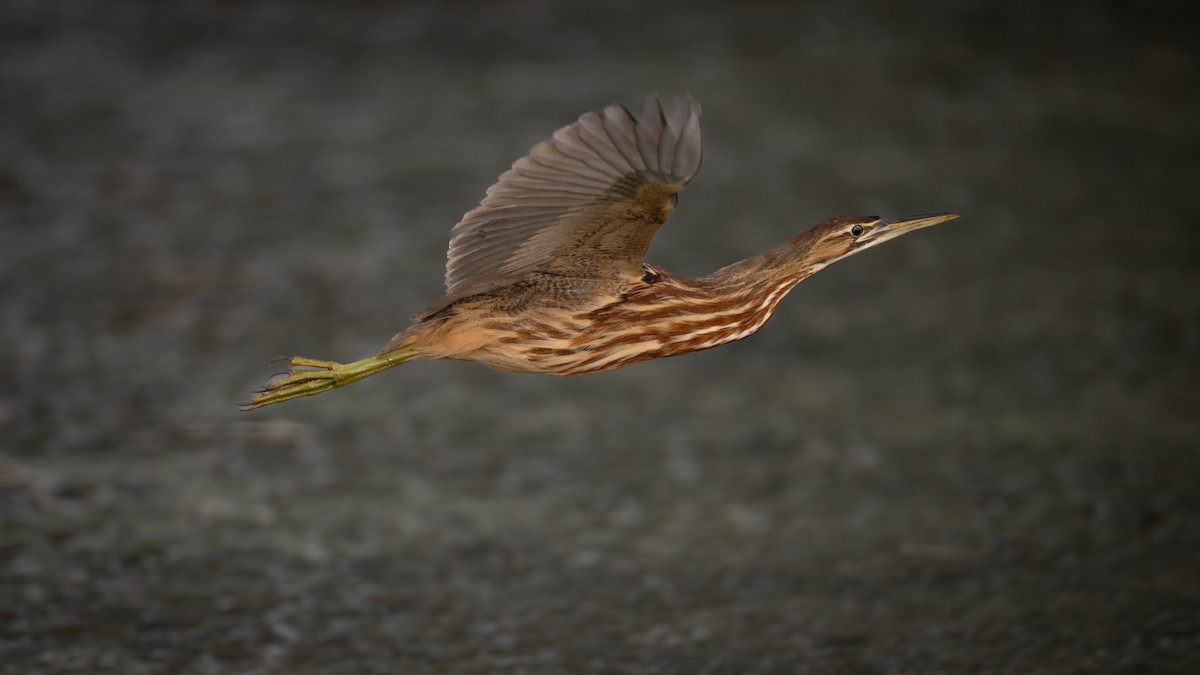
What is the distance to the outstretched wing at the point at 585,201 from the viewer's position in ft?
9.02

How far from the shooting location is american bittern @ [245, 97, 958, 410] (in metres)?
2.94

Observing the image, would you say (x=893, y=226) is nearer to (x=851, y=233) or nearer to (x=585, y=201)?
(x=851, y=233)

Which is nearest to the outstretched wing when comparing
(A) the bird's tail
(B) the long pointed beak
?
(A) the bird's tail

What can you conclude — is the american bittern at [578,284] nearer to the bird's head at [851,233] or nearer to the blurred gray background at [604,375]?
the bird's head at [851,233]

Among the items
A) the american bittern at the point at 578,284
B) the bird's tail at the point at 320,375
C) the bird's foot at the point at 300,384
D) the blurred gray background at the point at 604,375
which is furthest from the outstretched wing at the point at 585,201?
the blurred gray background at the point at 604,375

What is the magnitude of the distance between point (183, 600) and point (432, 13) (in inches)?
197

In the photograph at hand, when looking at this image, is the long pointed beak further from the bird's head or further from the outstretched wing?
the outstretched wing

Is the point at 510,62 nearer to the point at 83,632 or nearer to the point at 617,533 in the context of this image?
the point at 617,533

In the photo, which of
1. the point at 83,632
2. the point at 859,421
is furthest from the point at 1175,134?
the point at 83,632

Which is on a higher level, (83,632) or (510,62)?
(510,62)

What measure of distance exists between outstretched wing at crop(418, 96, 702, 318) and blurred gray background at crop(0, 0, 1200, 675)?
1.62m

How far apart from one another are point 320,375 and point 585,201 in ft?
2.35

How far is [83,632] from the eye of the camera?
4457mm

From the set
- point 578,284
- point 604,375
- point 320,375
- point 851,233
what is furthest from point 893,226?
point 604,375
